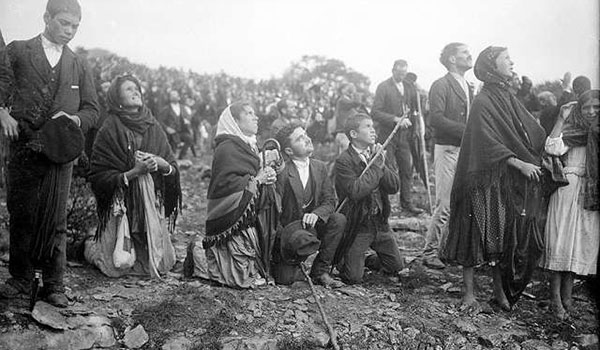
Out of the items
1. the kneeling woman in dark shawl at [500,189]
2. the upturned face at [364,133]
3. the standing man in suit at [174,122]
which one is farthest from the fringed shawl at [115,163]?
the standing man in suit at [174,122]

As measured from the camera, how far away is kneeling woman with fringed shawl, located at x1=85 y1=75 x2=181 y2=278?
427cm

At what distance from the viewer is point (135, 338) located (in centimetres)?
343

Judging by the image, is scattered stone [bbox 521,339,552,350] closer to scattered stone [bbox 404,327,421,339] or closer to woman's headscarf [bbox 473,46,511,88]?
scattered stone [bbox 404,327,421,339]

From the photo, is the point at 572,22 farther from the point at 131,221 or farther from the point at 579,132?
the point at 131,221

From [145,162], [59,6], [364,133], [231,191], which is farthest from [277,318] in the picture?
[59,6]

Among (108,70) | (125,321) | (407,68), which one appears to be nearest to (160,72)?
(108,70)

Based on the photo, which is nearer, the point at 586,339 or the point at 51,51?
the point at 51,51

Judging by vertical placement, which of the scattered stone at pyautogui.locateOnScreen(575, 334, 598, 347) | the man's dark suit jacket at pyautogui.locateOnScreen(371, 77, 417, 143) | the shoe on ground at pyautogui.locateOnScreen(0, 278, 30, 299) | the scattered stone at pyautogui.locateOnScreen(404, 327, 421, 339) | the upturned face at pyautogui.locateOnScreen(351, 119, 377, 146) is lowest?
the scattered stone at pyautogui.locateOnScreen(575, 334, 598, 347)

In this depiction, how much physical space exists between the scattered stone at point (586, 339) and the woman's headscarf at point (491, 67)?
1.88 metres

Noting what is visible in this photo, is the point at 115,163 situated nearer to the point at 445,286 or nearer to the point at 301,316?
the point at 301,316

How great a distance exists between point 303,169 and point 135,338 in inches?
76.9

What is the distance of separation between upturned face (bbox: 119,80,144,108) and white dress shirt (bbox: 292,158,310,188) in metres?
1.41

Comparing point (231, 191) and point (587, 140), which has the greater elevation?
point (587, 140)

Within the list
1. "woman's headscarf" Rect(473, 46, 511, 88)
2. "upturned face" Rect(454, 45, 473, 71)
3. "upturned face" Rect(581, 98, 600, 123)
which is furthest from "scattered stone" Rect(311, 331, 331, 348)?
"upturned face" Rect(454, 45, 473, 71)
